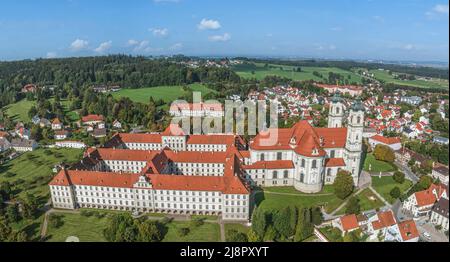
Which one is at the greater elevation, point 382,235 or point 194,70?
point 194,70

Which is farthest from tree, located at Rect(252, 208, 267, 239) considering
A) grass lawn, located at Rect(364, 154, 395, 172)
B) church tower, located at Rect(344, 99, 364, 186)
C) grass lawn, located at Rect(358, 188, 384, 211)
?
grass lawn, located at Rect(364, 154, 395, 172)

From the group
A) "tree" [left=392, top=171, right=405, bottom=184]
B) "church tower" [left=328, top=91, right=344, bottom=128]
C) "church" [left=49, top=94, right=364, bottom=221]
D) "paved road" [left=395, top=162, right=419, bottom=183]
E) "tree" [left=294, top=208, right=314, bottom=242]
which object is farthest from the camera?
"church tower" [left=328, top=91, right=344, bottom=128]

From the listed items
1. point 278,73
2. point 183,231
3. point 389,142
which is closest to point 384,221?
point 183,231

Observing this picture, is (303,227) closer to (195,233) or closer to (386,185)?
(195,233)

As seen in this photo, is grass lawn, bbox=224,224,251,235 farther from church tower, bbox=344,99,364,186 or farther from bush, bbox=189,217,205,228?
church tower, bbox=344,99,364,186
